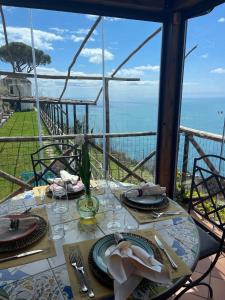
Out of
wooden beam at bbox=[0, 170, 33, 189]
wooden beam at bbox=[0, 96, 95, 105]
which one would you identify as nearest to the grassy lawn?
wooden beam at bbox=[0, 96, 95, 105]

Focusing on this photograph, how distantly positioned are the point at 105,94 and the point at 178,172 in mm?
1406

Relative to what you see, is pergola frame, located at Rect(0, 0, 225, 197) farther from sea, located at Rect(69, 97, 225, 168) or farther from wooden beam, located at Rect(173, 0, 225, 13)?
sea, located at Rect(69, 97, 225, 168)

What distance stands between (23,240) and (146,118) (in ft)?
7.80

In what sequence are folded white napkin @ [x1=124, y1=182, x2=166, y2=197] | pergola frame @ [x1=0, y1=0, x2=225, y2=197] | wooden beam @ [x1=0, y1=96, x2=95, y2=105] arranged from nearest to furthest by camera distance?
folded white napkin @ [x1=124, y1=182, x2=166, y2=197] → pergola frame @ [x1=0, y1=0, x2=225, y2=197] → wooden beam @ [x1=0, y1=96, x2=95, y2=105]

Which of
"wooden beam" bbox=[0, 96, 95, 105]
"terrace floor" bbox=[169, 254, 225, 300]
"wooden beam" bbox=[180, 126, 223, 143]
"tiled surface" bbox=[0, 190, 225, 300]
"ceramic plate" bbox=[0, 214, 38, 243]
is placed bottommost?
"terrace floor" bbox=[169, 254, 225, 300]

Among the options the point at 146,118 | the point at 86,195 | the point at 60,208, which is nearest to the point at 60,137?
the point at 146,118

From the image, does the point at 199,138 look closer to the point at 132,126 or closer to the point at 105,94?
the point at 132,126

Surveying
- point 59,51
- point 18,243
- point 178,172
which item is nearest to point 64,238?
point 18,243

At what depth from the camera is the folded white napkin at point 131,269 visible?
834 millimetres

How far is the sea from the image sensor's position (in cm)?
247

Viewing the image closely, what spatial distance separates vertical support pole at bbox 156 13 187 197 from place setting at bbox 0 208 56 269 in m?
2.00

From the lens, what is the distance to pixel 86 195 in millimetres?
1337

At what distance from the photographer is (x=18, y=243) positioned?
1.10m

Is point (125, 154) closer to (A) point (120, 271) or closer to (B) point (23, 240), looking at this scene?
(B) point (23, 240)
